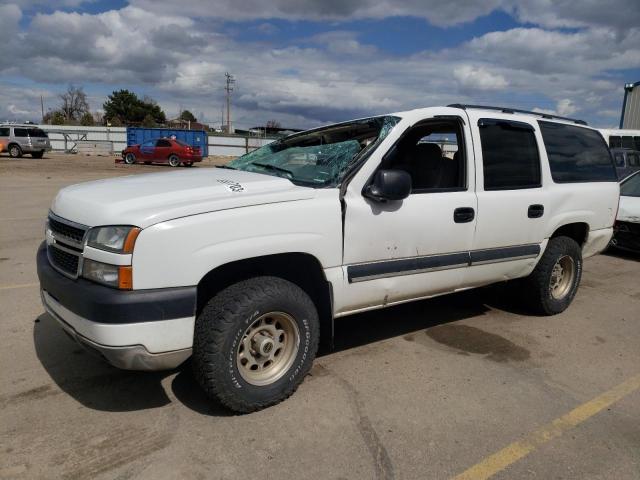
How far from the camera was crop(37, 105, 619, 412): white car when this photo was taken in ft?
8.85

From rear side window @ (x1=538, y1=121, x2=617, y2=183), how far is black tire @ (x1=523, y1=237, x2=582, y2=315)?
627mm

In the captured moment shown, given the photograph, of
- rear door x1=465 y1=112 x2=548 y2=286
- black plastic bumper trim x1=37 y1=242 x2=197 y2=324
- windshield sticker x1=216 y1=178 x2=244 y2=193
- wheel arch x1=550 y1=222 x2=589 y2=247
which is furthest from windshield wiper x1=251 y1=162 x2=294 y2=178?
wheel arch x1=550 y1=222 x2=589 y2=247

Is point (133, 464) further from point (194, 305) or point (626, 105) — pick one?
point (626, 105)

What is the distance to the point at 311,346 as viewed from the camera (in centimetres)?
330

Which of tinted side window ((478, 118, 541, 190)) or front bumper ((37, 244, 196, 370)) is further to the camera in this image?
tinted side window ((478, 118, 541, 190))

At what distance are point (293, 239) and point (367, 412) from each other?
117 centimetres

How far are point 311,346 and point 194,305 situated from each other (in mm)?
872

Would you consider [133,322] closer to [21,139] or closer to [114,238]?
[114,238]

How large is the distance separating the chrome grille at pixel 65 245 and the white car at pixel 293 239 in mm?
13

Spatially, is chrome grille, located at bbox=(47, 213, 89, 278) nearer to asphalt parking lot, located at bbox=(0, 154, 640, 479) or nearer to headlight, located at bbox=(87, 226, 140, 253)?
headlight, located at bbox=(87, 226, 140, 253)

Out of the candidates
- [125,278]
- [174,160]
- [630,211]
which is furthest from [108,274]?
[174,160]

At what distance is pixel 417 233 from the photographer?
3.68 metres

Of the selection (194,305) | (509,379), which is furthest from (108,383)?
(509,379)

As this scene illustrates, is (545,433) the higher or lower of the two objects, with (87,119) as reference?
lower
